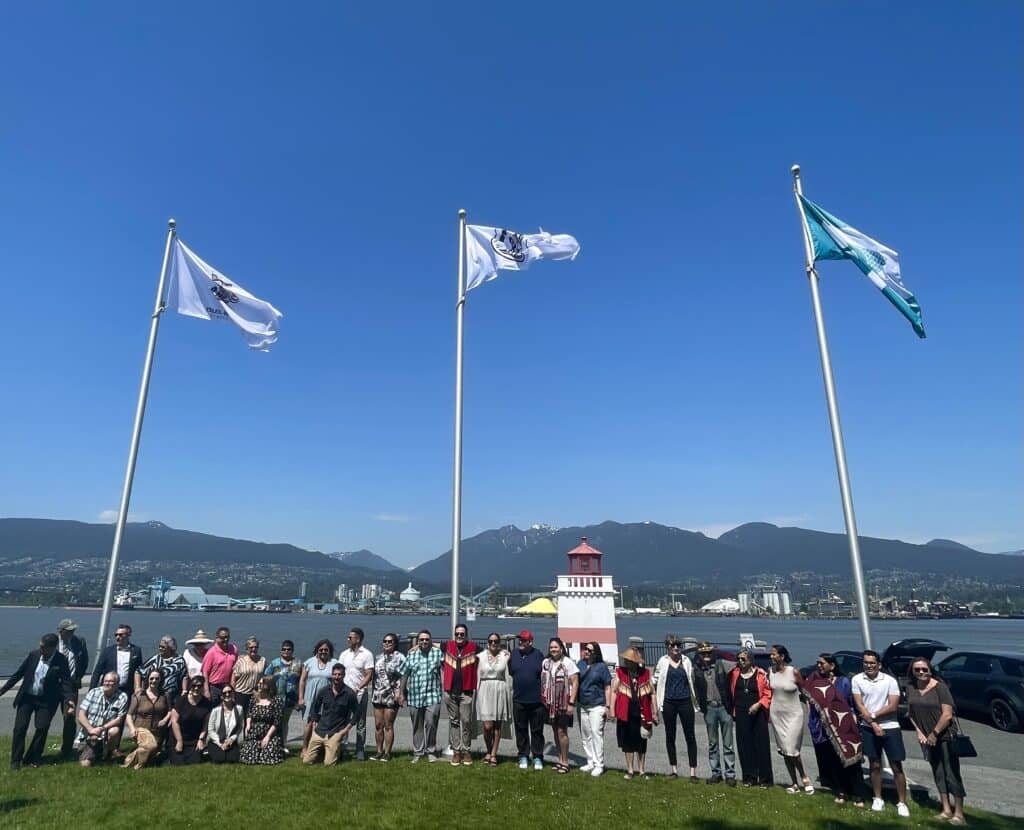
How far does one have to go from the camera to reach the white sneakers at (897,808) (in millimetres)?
7175

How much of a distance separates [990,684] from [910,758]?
457cm

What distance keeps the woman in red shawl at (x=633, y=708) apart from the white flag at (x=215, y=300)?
33.5 ft

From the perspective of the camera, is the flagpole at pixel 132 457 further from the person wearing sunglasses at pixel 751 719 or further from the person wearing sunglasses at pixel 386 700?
the person wearing sunglasses at pixel 751 719

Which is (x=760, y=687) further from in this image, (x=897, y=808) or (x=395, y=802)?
(x=395, y=802)

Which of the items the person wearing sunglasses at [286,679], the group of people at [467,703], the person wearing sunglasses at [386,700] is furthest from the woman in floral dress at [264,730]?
the person wearing sunglasses at [386,700]

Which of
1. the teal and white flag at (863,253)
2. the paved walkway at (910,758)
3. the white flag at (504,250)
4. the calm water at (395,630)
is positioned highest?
the white flag at (504,250)

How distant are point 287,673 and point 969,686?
544 inches

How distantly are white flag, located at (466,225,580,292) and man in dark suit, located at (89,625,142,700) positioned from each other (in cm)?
890

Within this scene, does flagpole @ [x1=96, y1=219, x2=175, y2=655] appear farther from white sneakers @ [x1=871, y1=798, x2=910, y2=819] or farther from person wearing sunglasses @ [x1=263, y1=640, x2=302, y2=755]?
white sneakers @ [x1=871, y1=798, x2=910, y2=819]

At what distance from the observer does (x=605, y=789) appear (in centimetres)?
790

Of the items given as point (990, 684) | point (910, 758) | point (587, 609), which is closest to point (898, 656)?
point (990, 684)

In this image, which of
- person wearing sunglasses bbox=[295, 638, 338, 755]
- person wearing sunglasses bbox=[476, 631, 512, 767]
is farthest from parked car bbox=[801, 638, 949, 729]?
person wearing sunglasses bbox=[295, 638, 338, 755]

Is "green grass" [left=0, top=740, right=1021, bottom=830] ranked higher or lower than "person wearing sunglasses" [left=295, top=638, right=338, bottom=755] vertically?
lower

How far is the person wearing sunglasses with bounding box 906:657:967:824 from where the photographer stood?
7129 mm
